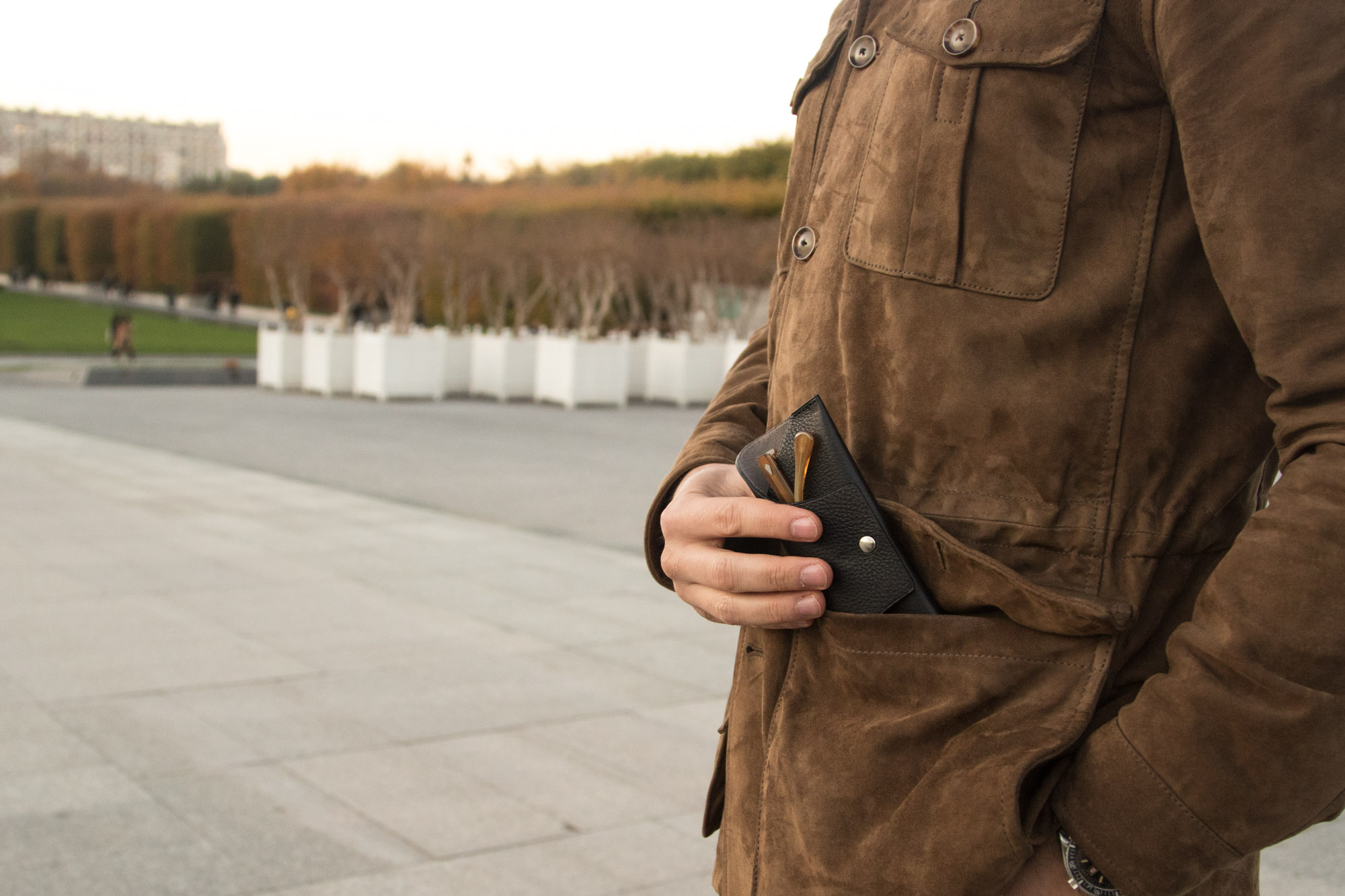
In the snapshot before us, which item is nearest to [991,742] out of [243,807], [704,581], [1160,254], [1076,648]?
[1076,648]

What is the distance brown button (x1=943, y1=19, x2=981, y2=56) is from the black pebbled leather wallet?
1.14 feet

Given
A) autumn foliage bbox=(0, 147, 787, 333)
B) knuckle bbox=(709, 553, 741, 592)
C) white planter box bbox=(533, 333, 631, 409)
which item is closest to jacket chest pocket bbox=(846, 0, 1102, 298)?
knuckle bbox=(709, 553, 741, 592)

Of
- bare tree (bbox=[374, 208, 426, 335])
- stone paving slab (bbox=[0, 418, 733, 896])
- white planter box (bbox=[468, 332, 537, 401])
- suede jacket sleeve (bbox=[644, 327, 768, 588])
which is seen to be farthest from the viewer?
bare tree (bbox=[374, 208, 426, 335])

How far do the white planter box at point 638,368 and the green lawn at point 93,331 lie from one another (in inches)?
674

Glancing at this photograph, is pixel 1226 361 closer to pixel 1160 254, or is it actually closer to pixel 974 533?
pixel 1160 254

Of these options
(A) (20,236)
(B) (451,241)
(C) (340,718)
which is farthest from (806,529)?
(A) (20,236)

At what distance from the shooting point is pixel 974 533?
3.84 ft

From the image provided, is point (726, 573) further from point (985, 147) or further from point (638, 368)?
point (638, 368)

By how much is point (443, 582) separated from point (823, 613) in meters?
6.47

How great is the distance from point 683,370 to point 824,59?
27.7 meters

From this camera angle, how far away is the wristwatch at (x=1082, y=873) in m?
1.08

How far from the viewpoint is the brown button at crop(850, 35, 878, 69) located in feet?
4.36

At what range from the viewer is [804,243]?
53.5 inches

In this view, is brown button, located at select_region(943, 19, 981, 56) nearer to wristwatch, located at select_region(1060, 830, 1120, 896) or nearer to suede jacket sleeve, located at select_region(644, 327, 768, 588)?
suede jacket sleeve, located at select_region(644, 327, 768, 588)
